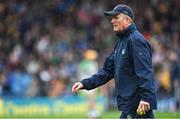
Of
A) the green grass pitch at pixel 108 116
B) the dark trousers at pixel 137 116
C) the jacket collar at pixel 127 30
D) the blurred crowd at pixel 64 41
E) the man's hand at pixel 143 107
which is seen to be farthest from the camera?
the blurred crowd at pixel 64 41

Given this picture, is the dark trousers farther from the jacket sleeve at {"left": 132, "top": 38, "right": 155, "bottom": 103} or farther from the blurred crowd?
the blurred crowd

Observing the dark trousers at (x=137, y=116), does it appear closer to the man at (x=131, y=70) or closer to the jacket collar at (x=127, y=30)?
the man at (x=131, y=70)

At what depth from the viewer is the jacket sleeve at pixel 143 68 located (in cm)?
877

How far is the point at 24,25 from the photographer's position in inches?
1109

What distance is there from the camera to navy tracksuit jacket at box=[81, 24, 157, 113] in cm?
883

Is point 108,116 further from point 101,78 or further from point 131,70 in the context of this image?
point 131,70

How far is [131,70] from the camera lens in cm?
916

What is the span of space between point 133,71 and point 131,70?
0.03 meters

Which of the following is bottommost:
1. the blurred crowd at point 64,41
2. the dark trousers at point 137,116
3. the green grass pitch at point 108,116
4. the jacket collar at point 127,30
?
the dark trousers at point 137,116

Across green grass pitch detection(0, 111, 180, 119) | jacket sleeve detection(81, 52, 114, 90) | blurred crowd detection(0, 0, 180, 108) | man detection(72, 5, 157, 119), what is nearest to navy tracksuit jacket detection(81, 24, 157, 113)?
man detection(72, 5, 157, 119)

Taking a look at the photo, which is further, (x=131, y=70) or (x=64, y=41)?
(x=64, y=41)

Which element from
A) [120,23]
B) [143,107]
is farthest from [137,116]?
[120,23]

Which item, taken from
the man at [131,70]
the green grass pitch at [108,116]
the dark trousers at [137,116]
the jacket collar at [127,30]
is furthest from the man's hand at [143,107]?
the green grass pitch at [108,116]

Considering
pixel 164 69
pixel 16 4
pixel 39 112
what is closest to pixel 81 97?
pixel 39 112
